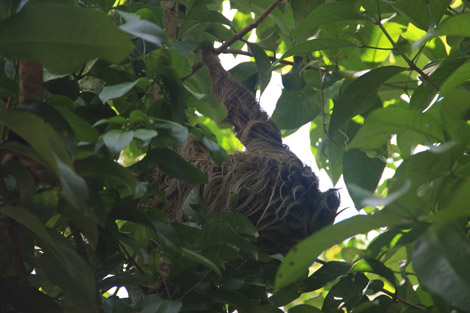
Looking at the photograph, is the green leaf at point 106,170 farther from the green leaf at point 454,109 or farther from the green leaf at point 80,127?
the green leaf at point 454,109

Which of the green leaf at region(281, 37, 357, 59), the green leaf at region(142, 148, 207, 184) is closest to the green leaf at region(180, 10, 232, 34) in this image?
the green leaf at region(281, 37, 357, 59)

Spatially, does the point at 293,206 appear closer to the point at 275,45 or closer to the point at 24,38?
the point at 275,45

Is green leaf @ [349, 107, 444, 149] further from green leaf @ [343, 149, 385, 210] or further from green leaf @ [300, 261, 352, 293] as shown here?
green leaf @ [343, 149, 385, 210]

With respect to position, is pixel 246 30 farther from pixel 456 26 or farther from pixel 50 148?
pixel 50 148

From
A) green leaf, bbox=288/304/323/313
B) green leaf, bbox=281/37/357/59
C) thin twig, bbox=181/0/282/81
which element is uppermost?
thin twig, bbox=181/0/282/81

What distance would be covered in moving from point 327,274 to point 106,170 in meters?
0.48

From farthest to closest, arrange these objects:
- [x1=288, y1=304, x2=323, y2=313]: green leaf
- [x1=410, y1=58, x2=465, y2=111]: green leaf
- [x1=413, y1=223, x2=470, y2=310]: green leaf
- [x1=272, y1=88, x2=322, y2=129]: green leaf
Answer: [x1=272, y1=88, x2=322, y2=129]: green leaf, [x1=410, y1=58, x2=465, y2=111]: green leaf, [x1=288, y1=304, x2=323, y2=313]: green leaf, [x1=413, y1=223, x2=470, y2=310]: green leaf

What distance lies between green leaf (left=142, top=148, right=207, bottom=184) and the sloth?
11.4 inches

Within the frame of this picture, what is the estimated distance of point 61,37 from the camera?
493 mm

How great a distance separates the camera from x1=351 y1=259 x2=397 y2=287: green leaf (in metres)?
0.80

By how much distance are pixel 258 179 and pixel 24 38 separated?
713 millimetres

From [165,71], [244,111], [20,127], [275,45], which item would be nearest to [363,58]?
[275,45]

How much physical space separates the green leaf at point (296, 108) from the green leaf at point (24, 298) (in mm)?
786

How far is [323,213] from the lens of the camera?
43.6 inches
